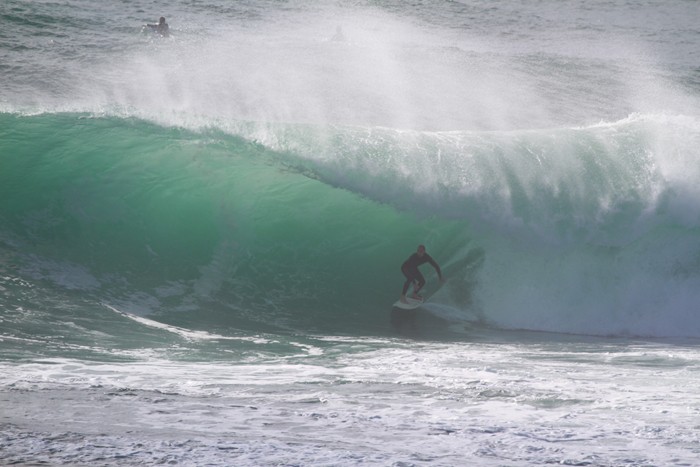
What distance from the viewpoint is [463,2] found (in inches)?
1375

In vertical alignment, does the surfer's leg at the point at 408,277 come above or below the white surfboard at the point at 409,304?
above

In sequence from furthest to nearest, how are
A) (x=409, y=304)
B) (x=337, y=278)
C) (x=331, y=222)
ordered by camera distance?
(x=331, y=222)
(x=337, y=278)
(x=409, y=304)

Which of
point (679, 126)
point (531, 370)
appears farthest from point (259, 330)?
point (679, 126)

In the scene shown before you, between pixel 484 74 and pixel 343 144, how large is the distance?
12105 mm

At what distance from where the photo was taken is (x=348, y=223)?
13.2m

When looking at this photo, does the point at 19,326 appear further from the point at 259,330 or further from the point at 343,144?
the point at 343,144

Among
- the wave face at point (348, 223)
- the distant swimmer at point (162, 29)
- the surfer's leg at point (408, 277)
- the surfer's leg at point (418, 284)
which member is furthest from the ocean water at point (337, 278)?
the distant swimmer at point (162, 29)

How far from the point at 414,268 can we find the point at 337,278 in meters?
1.35

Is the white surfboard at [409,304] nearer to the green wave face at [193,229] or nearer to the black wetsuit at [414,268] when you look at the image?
the black wetsuit at [414,268]

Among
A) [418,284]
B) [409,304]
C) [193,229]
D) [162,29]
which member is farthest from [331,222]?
[162,29]

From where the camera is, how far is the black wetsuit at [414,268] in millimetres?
11438

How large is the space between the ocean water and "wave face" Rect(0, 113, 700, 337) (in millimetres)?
35

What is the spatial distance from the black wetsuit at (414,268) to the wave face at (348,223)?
44 cm

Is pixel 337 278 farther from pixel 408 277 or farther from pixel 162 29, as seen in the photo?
pixel 162 29
